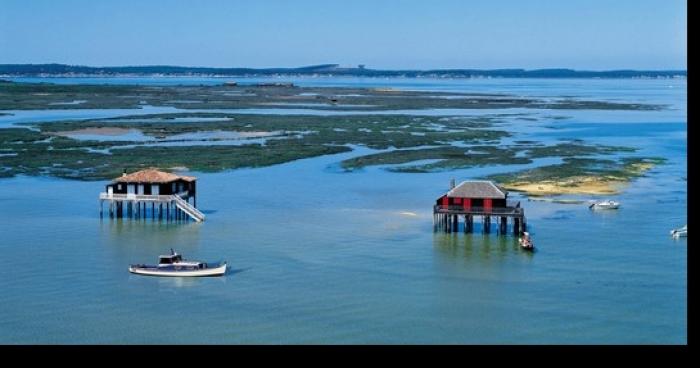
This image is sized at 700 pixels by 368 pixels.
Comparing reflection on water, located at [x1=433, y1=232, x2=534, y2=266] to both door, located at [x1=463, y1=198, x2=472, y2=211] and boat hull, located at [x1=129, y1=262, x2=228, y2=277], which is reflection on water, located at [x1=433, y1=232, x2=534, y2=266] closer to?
door, located at [x1=463, y1=198, x2=472, y2=211]

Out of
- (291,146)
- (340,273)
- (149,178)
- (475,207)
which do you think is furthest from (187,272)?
(291,146)

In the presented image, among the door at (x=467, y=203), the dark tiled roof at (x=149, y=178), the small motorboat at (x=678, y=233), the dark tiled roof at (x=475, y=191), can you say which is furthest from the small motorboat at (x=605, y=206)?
the dark tiled roof at (x=149, y=178)

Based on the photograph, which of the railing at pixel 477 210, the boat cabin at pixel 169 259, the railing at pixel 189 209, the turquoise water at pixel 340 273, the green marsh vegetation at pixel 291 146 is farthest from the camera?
the green marsh vegetation at pixel 291 146

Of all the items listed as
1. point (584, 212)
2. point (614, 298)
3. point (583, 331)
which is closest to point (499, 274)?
point (614, 298)

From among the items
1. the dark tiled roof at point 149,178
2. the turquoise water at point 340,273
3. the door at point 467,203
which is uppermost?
the dark tiled roof at point 149,178

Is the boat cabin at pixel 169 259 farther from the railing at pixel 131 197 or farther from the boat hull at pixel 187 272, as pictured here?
the railing at pixel 131 197

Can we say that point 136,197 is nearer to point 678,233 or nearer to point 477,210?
point 477,210

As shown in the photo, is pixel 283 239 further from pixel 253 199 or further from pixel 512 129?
pixel 512 129

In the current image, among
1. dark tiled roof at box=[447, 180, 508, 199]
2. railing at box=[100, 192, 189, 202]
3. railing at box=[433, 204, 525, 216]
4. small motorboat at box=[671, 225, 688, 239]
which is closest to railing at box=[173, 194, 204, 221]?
railing at box=[100, 192, 189, 202]
